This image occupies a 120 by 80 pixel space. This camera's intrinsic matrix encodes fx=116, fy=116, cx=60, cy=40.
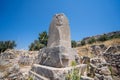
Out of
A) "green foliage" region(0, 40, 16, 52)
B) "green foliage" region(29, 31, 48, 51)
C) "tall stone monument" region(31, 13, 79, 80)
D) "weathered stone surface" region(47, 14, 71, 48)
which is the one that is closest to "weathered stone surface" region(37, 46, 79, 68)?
"tall stone monument" region(31, 13, 79, 80)

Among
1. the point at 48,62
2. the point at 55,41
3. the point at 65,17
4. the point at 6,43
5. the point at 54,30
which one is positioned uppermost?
the point at 6,43

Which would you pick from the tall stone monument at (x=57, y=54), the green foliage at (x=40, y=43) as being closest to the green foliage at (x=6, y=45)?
the green foliage at (x=40, y=43)

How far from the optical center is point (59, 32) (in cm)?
498

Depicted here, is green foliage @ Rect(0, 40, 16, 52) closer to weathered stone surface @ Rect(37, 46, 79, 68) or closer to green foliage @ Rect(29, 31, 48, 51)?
green foliage @ Rect(29, 31, 48, 51)

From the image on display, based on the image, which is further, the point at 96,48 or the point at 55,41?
the point at 96,48

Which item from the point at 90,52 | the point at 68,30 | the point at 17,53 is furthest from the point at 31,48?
the point at 68,30

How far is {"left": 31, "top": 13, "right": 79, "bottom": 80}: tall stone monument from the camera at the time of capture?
406 cm

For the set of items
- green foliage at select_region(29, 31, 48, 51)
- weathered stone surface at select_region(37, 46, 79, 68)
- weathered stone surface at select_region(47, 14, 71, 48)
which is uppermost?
green foliage at select_region(29, 31, 48, 51)

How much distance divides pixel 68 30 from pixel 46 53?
1473mm

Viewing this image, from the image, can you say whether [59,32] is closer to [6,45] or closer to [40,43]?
[40,43]

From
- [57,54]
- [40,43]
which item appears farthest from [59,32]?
[40,43]

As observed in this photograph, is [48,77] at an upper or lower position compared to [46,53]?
lower

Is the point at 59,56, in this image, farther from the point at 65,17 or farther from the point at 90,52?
the point at 90,52

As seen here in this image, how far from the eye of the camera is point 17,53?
2052 centimetres
